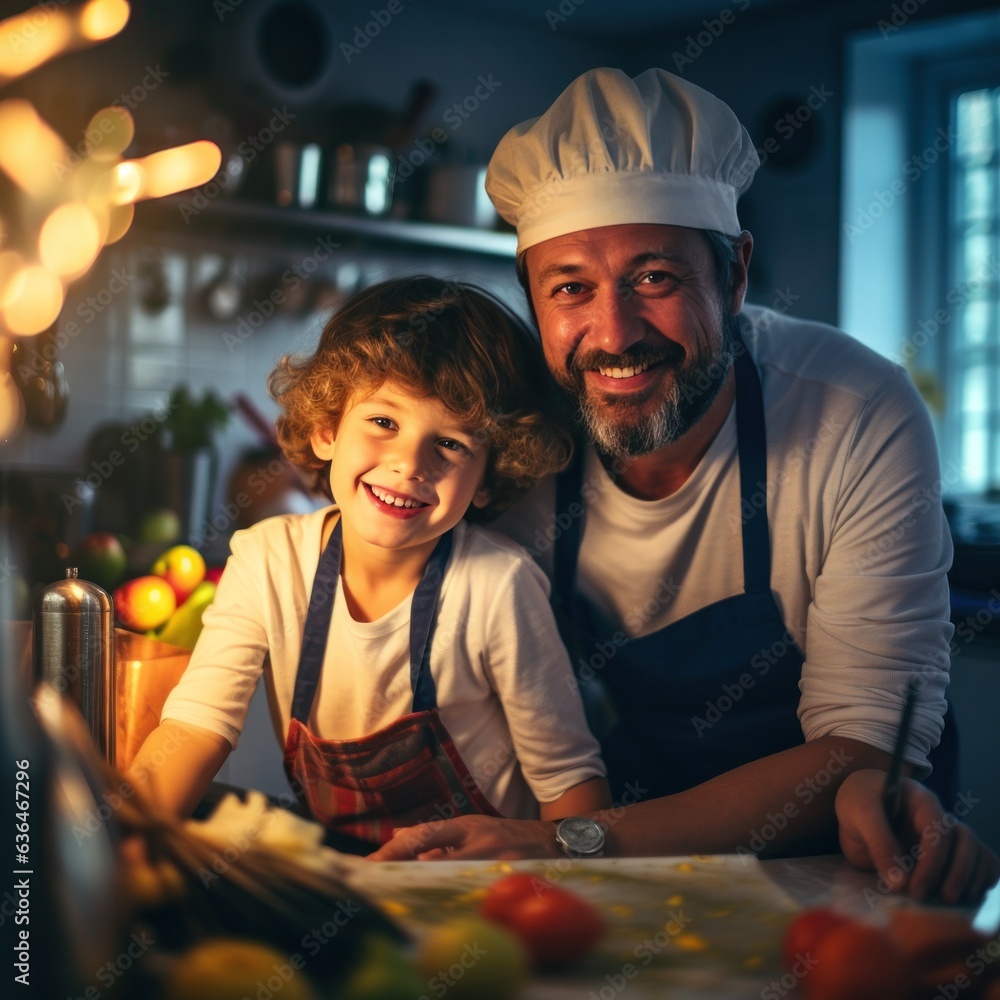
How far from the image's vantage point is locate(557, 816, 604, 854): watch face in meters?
0.87

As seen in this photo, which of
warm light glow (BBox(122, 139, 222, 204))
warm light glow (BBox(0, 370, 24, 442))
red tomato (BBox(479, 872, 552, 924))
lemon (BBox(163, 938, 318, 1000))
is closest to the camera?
lemon (BBox(163, 938, 318, 1000))

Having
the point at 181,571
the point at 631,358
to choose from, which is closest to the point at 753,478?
the point at 631,358

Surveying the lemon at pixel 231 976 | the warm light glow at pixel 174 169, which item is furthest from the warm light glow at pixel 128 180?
the lemon at pixel 231 976

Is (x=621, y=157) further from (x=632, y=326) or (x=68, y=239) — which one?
(x=68, y=239)

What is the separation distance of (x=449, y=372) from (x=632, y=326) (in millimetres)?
191

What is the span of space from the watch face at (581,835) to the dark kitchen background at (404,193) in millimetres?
1377

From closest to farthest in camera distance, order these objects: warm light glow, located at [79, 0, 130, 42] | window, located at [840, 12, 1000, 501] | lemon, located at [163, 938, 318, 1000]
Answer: lemon, located at [163, 938, 318, 1000], warm light glow, located at [79, 0, 130, 42], window, located at [840, 12, 1000, 501]

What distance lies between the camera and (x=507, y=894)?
0.60 metres

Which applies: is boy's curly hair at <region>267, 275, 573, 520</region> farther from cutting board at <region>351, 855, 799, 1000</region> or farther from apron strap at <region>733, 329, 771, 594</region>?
cutting board at <region>351, 855, 799, 1000</region>

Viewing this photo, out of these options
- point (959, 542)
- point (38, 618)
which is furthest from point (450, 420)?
point (959, 542)

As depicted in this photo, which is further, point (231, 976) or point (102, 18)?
point (102, 18)

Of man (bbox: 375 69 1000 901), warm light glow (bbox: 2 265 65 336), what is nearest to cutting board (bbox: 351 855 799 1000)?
man (bbox: 375 69 1000 901)

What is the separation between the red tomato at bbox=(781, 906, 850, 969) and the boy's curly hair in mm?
597

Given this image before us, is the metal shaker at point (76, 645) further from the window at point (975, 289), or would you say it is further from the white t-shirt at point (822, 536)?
the window at point (975, 289)
